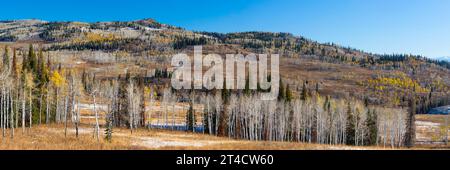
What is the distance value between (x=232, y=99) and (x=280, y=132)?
15.1 metres

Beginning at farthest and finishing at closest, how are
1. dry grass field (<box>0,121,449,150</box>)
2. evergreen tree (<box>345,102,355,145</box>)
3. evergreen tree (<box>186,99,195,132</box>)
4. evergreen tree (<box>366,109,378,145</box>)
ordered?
evergreen tree (<box>186,99,195,132</box>)
evergreen tree (<box>345,102,355,145</box>)
evergreen tree (<box>366,109,378,145</box>)
dry grass field (<box>0,121,449,150</box>)

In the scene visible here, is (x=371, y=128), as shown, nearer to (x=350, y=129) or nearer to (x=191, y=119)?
(x=350, y=129)

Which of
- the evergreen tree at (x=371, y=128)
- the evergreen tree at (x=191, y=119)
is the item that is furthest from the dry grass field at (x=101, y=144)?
the evergreen tree at (x=371, y=128)

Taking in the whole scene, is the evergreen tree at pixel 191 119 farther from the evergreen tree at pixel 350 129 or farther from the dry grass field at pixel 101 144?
the evergreen tree at pixel 350 129

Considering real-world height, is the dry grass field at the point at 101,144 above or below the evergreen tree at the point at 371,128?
above

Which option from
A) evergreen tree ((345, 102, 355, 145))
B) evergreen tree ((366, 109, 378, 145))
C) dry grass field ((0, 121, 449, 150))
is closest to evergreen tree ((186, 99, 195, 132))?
dry grass field ((0, 121, 449, 150))

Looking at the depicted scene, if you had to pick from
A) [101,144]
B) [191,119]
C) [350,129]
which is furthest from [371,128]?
[101,144]

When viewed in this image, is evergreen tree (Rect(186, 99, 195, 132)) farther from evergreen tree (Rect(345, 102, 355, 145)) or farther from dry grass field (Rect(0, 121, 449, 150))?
evergreen tree (Rect(345, 102, 355, 145))

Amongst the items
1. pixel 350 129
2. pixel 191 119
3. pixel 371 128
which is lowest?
pixel 350 129

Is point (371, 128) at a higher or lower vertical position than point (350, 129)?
higher
